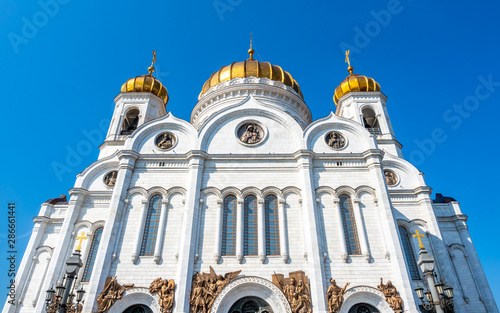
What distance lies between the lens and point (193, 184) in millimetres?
17078

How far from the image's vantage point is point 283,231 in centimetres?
1598

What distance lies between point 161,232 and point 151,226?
2.66 feet

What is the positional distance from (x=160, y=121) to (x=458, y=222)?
1998 cm

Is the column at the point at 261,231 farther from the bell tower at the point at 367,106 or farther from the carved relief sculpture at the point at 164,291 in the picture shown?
the bell tower at the point at 367,106

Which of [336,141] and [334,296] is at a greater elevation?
[336,141]

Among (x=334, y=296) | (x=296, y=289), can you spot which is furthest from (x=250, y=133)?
(x=334, y=296)

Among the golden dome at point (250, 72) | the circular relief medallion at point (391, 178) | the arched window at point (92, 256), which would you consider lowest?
the arched window at point (92, 256)

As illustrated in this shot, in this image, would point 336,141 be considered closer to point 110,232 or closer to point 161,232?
point 161,232

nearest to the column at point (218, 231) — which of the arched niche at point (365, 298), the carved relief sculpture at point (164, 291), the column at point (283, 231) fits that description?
the carved relief sculpture at point (164, 291)

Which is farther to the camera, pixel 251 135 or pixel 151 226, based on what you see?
pixel 251 135

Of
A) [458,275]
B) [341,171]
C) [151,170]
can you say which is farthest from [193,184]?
[458,275]

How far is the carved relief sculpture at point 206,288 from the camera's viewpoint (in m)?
13.9

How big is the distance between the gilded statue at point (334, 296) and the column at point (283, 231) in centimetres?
222

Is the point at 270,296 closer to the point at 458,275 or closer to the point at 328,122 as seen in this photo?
the point at 328,122
